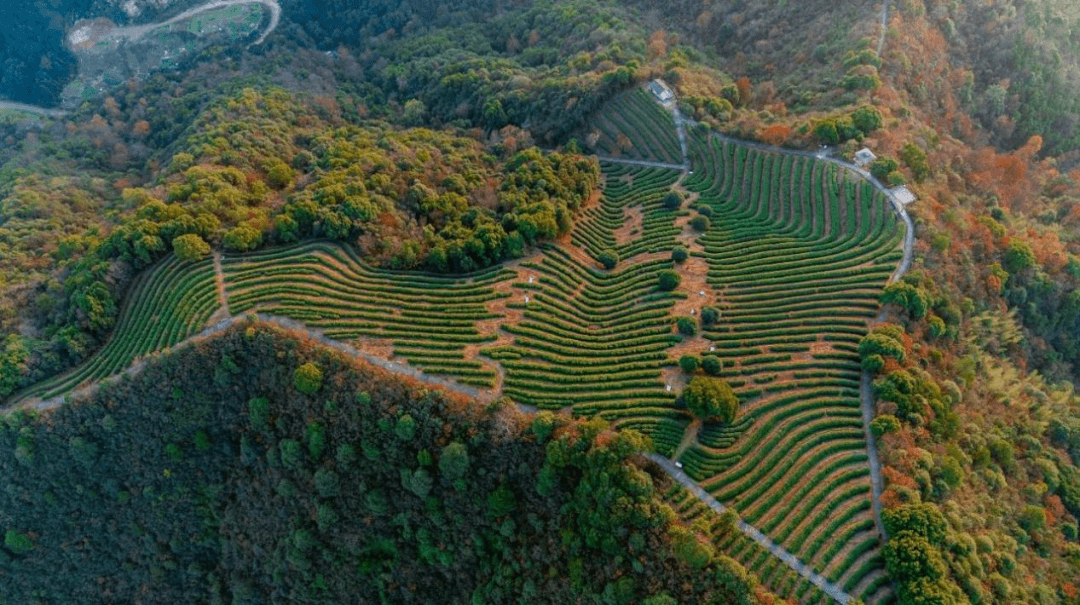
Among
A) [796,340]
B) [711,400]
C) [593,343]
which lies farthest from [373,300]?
[796,340]

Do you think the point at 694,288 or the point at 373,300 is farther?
the point at 694,288

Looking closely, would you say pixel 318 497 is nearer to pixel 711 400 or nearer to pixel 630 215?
pixel 711 400

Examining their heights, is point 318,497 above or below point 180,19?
below

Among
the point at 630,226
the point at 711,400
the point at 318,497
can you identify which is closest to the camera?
the point at 711,400

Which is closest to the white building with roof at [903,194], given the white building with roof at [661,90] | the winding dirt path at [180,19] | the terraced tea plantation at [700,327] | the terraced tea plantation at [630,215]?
the terraced tea plantation at [700,327]

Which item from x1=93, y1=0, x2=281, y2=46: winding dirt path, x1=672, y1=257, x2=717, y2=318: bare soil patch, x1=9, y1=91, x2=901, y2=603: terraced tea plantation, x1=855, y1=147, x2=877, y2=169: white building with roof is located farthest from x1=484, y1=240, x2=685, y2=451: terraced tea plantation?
x1=93, y1=0, x2=281, y2=46: winding dirt path

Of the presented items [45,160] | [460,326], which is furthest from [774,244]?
[45,160]
